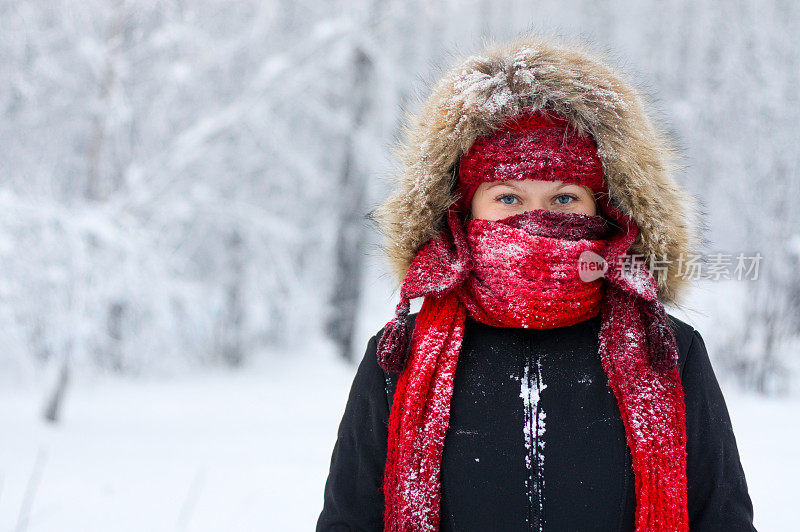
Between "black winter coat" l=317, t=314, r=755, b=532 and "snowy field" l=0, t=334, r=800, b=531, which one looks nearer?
"black winter coat" l=317, t=314, r=755, b=532


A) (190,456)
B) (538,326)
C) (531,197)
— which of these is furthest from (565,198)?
(190,456)

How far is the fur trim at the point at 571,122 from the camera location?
61.4 inches

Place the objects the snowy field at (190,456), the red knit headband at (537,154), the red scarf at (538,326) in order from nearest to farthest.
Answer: the red scarf at (538,326), the red knit headband at (537,154), the snowy field at (190,456)

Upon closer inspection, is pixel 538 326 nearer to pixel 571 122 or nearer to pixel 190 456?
pixel 571 122

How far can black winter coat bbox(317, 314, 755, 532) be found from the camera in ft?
4.64

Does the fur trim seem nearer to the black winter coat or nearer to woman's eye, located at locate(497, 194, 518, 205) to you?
woman's eye, located at locate(497, 194, 518, 205)

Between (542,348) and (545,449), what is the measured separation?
232 millimetres

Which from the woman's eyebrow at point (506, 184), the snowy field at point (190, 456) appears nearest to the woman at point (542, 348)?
the woman's eyebrow at point (506, 184)

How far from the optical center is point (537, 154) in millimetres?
1501

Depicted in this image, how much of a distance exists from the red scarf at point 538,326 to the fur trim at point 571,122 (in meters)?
0.11

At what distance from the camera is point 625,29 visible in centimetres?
2119

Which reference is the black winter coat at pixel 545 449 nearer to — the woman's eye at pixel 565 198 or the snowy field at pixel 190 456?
the woman's eye at pixel 565 198

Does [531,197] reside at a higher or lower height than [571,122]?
lower

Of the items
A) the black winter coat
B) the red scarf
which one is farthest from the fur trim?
the black winter coat
